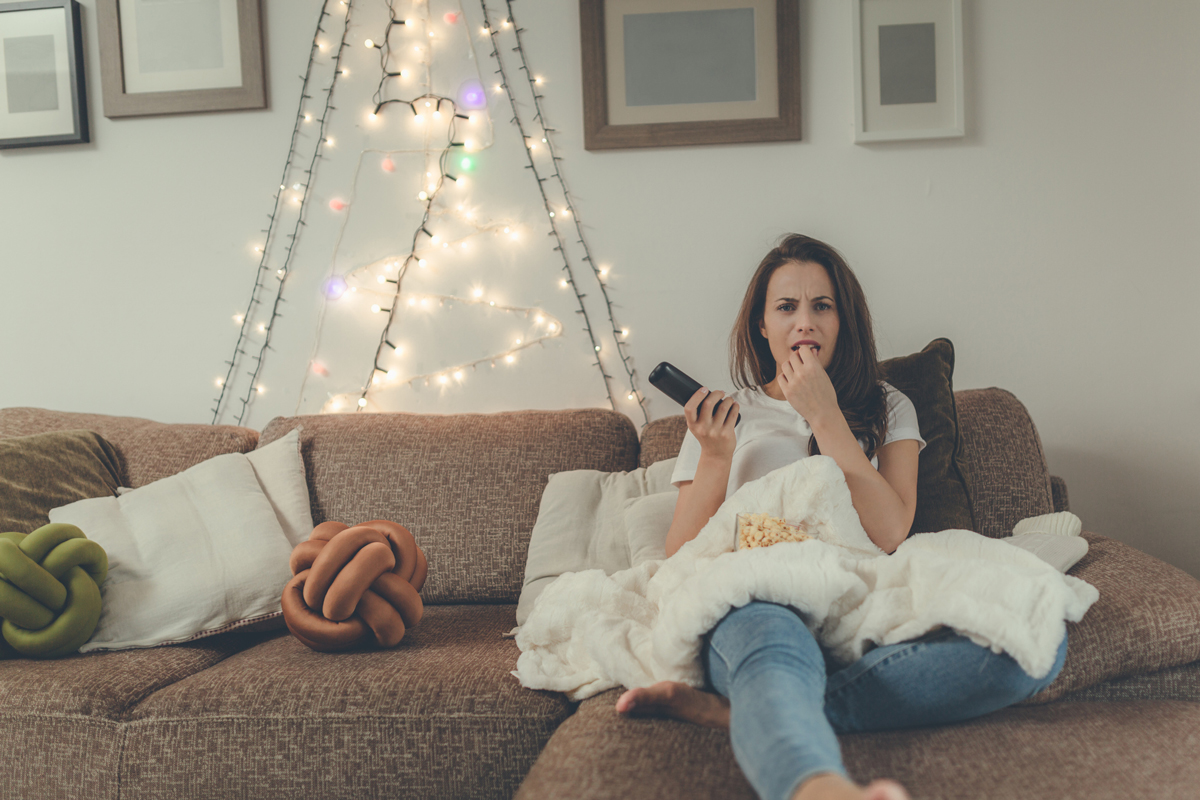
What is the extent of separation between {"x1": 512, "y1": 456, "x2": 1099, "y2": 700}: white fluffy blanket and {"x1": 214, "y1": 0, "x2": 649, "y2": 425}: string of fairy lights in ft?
2.77

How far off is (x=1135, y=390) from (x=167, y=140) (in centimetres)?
265

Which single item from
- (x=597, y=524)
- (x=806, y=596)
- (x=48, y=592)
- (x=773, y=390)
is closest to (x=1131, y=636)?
(x=806, y=596)

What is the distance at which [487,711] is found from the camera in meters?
1.06

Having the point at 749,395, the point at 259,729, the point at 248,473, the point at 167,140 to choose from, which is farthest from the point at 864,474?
the point at 167,140

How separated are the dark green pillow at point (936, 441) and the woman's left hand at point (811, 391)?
0.27 m

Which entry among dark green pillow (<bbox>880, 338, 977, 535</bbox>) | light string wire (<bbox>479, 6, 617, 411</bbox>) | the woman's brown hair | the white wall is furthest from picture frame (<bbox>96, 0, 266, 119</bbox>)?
dark green pillow (<bbox>880, 338, 977, 535</bbox>)

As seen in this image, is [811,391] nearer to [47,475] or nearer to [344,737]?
[344,737]

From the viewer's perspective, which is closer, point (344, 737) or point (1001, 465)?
point (344, 737)

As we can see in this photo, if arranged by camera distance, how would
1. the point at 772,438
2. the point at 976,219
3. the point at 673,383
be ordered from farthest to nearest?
the point at 976,219 → the point at 772,438 → the point at 673,383

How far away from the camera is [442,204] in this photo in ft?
6.39

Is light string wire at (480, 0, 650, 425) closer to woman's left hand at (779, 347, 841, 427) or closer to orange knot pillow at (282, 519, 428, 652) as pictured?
woman's left hand at (779, 347, 841, 427)

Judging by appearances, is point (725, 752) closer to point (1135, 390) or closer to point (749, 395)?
point (749, 395)

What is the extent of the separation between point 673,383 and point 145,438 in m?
1.31

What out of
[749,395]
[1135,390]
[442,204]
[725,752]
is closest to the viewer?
[725,752]
